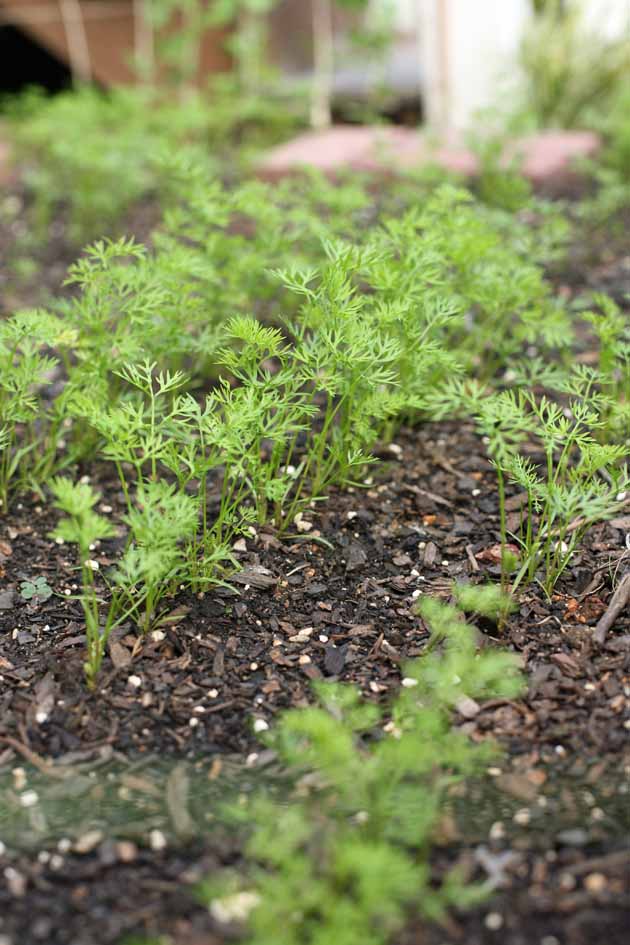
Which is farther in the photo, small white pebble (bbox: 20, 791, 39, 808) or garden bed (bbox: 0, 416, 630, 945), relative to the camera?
small white pebble (bbox: 20, 791, 39, 808)

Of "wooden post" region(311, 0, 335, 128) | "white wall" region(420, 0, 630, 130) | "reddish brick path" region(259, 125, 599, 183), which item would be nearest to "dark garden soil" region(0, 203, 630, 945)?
"reddish brick path" region(259, 125, 599, 183)

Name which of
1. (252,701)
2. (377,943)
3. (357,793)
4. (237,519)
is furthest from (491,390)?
(377,943)

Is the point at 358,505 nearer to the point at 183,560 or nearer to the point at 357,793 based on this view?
the point at 183,560

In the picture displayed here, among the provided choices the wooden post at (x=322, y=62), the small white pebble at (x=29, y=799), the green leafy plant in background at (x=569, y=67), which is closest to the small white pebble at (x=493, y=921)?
the small white pebble at (x=29, y=799)

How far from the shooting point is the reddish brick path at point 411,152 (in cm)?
529

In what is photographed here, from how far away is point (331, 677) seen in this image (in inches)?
90.9

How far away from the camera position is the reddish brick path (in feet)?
17.4

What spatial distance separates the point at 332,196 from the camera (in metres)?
3.45

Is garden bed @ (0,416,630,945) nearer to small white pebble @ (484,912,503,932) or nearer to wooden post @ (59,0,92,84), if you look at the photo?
small white pebble @ (484,912,503,932)

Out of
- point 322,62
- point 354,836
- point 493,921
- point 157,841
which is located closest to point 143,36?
point 322,62

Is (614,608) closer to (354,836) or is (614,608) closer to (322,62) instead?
(354,836)

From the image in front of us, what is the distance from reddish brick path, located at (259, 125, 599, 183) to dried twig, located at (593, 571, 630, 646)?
120 inches

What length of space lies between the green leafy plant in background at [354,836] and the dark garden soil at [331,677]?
0.07 m

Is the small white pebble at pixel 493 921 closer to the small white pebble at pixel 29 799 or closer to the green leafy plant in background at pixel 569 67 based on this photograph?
the small white pebble at pixel 29 799
